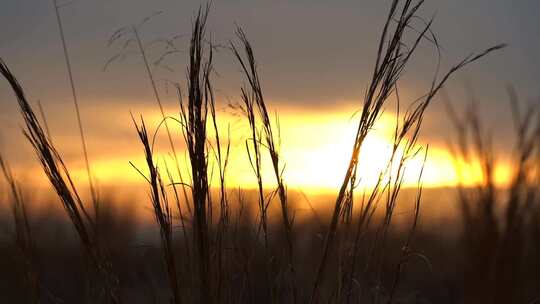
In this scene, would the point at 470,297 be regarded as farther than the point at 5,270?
No

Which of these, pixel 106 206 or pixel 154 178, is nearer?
pixel 154 178

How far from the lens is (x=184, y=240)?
2072mm

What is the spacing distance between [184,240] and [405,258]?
62cm

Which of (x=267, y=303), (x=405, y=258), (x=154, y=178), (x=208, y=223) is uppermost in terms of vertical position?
(x=154, y=178)

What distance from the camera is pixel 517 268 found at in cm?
172

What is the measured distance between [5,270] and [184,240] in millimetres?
2572

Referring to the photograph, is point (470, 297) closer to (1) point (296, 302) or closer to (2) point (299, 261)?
(1) point (296, 302)

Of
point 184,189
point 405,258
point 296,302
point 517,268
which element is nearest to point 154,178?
point 184,189

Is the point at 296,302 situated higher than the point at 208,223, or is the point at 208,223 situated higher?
the point at 208,223

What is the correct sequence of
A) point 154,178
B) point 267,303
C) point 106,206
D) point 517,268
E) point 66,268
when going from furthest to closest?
1. point 66,268
2. point 106,206
3. point 267,303
4. point 154,178
5. point 517,268

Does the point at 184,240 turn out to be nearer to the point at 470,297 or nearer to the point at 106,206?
the point at 470,297

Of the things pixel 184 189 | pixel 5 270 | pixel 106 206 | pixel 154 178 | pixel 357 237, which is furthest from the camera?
pixel 106 206

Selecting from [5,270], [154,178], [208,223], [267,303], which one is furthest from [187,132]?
[5,270]

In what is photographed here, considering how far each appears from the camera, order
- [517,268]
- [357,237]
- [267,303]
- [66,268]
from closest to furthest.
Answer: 1. [517,268]
2. [357,237]
3. [267,303]
4. [66,268]
